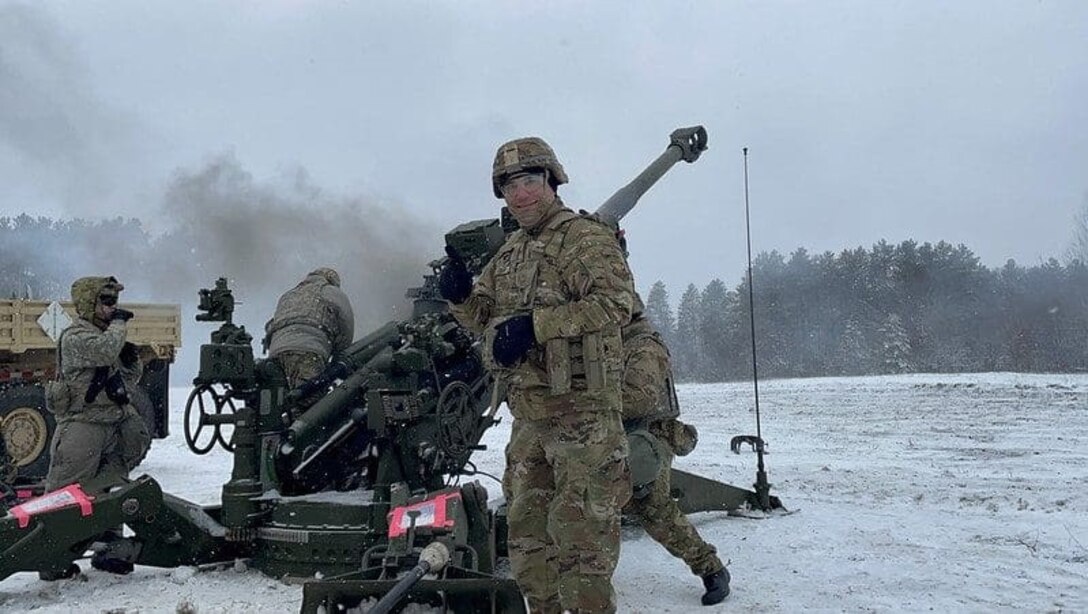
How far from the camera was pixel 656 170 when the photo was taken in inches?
251

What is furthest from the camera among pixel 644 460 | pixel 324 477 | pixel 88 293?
pixel 324 477

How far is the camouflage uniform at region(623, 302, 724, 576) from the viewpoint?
4266 millimetres

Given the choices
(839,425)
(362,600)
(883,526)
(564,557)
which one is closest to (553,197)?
(564,557)

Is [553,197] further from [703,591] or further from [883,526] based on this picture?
[883,526]

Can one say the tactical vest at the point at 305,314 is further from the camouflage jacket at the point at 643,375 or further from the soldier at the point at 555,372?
the soldier at the point at 555,372

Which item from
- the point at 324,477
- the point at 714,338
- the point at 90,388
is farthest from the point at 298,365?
the point at 714,338

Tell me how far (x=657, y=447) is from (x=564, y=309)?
1543mm

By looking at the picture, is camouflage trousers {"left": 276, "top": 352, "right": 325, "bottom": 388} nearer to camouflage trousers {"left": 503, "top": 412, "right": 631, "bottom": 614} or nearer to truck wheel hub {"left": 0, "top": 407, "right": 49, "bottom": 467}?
camouflage trousers {"left": 503, "top": 412, "right": 631, "bottom": 614}

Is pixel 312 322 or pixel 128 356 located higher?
pixel 312 322

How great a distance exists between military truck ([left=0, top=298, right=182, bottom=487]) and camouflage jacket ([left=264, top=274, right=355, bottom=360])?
130 inches

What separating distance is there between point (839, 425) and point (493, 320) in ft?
35.0

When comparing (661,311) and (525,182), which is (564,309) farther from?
(661,311)

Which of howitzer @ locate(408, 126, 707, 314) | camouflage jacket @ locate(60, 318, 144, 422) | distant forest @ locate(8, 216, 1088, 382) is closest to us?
howitzer @ locate(408, 126, 707, 314)

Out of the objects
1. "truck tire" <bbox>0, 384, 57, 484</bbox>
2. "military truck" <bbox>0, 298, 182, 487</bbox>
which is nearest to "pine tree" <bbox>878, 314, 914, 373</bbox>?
"military truck" <bbox>0, 298, 182, 487</bbox>
